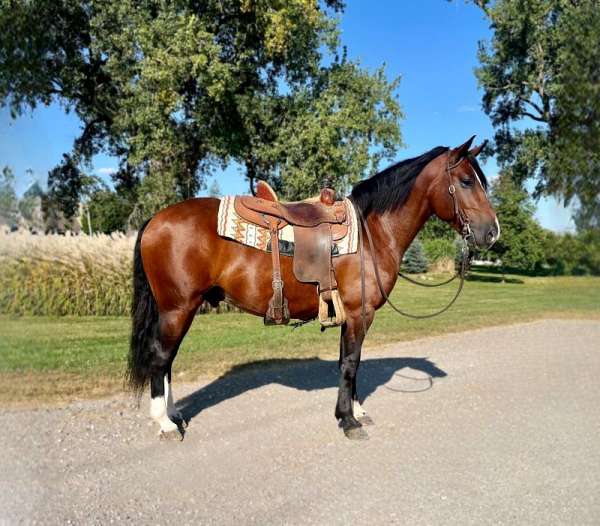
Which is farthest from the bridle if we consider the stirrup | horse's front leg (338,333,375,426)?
horse's front leg (338,333,375,426)

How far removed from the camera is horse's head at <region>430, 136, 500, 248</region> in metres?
4.56

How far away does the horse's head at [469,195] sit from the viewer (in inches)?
180

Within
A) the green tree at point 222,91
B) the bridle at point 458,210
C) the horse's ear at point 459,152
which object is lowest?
the bridle at point 458,210

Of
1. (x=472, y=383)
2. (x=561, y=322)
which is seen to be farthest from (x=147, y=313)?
(x=561, y=322)

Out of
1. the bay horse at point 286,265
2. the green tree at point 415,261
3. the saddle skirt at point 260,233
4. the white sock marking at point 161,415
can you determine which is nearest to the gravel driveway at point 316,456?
the white sock marking at point 161,415

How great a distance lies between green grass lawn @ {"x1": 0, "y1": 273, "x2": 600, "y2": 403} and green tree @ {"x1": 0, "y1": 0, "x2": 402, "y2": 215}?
642 cm

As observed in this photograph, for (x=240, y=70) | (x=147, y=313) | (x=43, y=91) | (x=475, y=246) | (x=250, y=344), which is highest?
(x=240, y=70)

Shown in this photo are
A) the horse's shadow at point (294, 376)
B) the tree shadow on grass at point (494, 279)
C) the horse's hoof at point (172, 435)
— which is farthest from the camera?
the tree shadow on grass at point (494, 279)

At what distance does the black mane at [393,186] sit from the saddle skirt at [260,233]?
37 centimetres

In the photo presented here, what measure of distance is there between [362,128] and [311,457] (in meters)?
14.9

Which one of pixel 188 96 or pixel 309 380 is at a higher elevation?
pixel 188 96

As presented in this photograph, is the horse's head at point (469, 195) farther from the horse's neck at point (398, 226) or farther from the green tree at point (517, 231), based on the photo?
the green tree at point (517, 231)

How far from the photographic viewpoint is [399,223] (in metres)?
4.79

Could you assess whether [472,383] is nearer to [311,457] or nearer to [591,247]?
[311,457]
